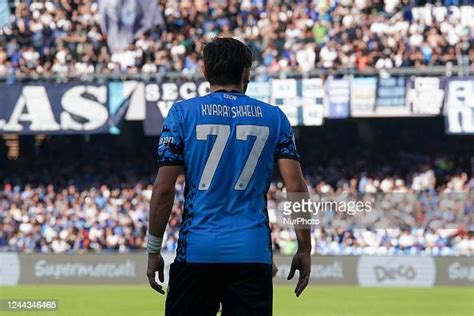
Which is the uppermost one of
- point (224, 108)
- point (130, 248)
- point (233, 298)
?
point (224, 108)

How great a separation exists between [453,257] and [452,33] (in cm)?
765

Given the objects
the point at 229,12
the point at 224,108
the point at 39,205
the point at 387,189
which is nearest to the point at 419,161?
the point at 387,189

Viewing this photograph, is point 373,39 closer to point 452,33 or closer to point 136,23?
point 452,33

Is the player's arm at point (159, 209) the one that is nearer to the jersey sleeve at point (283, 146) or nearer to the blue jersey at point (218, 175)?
the blue jersey at point (218, 175)

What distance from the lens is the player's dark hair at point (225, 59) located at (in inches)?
184

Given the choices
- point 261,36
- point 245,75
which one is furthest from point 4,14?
point 245,75

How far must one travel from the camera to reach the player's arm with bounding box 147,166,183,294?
4660 mm

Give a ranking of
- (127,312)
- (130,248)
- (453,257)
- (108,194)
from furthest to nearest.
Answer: (108,194), (130,248), (453,257), (127,312)

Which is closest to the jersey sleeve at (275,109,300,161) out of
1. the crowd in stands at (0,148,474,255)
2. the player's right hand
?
the player's right hand

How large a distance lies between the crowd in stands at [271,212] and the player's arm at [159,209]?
20398 millimetres

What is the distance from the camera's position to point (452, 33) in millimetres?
28375

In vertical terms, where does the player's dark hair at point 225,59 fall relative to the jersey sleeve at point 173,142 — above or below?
above
